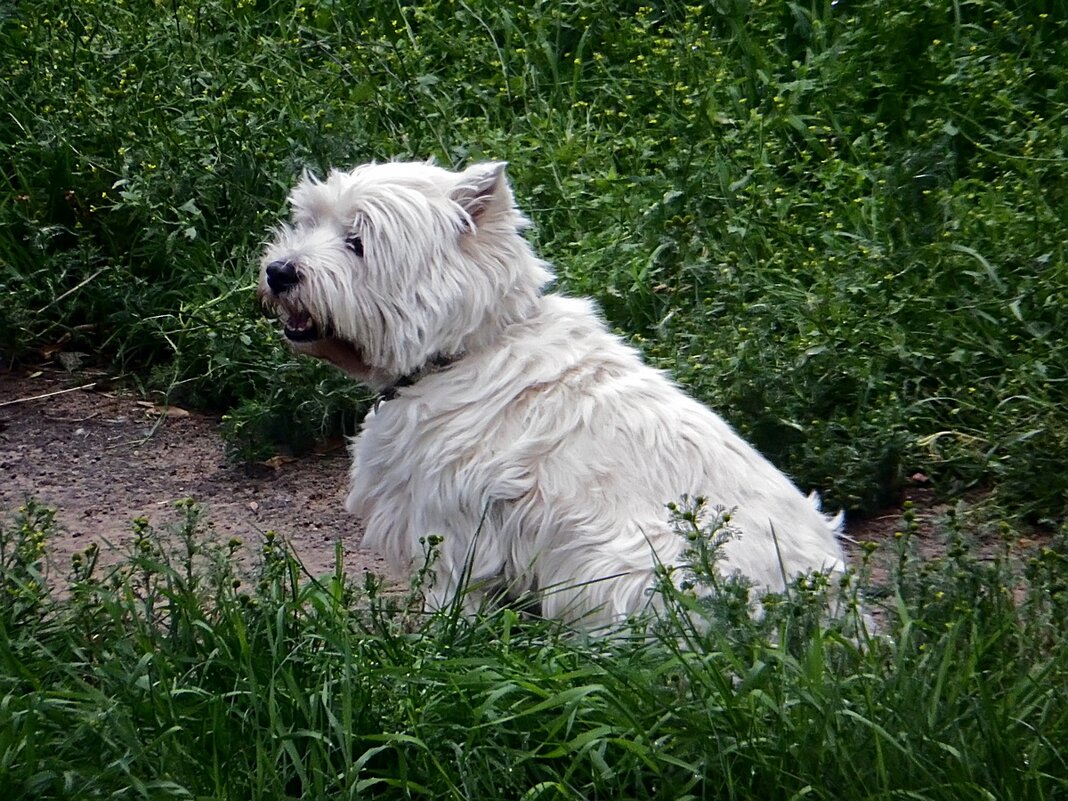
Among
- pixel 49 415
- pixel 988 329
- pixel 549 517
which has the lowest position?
pixel 49 415

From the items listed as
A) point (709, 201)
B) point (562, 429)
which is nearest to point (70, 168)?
point (709, 201)

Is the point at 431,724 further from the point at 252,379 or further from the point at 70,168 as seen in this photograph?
the point at 70,168

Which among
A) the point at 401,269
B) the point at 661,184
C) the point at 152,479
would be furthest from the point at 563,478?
the point at 661,184

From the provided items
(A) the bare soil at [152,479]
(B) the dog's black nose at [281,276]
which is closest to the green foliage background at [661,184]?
(A) the bare soil at [152,479]

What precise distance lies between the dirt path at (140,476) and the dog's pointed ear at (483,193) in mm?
1496

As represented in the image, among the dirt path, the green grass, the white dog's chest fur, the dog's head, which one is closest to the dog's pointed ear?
the dog's head

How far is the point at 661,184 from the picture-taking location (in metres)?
7.02

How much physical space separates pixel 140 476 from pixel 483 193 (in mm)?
2344

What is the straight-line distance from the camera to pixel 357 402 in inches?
242

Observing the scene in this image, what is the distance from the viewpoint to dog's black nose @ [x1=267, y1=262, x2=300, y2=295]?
4453 millimetres

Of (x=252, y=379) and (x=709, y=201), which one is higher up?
(x=709, y=201)

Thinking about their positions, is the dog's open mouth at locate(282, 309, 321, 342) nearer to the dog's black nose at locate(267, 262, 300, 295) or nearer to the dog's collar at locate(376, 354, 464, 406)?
the dog's black nose at locate(267, 262, 300, 295)

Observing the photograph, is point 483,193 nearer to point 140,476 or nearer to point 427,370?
point 427,370

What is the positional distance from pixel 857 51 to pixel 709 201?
1.59 metres
